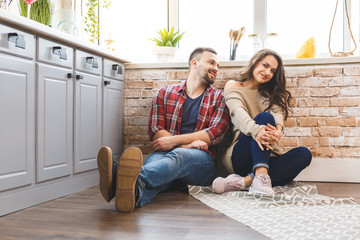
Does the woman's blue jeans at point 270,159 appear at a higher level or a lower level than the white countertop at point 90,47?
lower

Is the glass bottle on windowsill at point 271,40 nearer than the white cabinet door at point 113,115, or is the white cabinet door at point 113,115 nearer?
the white cabinet door at point 113,115

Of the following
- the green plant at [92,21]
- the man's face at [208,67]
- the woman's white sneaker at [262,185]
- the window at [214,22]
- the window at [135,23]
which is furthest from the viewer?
the window at [135,23]

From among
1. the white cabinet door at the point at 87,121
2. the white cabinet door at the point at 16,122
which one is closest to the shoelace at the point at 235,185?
the white cabinet door at the point at 87,121

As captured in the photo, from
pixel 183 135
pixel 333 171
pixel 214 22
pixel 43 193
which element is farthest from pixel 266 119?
pixel 214 22

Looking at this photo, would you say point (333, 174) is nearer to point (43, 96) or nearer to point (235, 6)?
point (235, 6)

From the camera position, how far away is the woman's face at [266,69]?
246cm

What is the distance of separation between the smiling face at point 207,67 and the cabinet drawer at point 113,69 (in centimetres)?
59

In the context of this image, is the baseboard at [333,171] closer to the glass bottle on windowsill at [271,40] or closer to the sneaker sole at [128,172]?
the glass bottle on windowsill at [271,40]

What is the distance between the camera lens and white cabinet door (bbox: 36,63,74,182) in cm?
193

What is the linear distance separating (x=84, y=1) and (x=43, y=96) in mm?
1389

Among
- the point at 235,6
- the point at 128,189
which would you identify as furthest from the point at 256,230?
the point at 235,6

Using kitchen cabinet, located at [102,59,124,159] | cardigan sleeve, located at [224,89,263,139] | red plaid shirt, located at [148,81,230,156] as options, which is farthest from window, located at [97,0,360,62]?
cardigan sleeve, located at [224,89,263,139]

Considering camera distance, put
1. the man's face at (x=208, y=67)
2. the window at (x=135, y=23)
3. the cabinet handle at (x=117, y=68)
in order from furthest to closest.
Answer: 1. the window at (x=135, y=23)
2. the cabinet handle at (x=117, y=68)
3. the man's face at (x=208, y=67)

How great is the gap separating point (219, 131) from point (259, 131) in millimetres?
377
